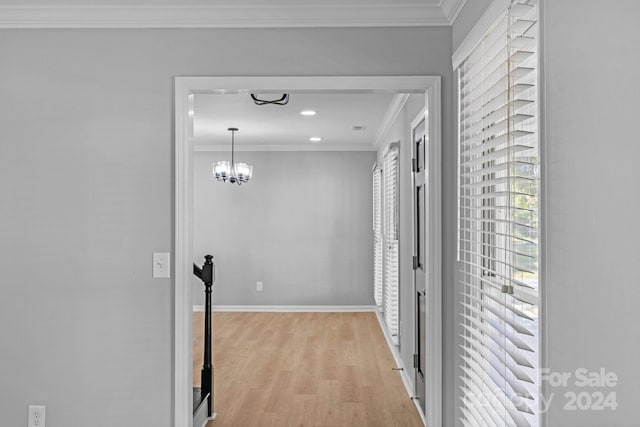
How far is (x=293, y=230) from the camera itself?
314 inches

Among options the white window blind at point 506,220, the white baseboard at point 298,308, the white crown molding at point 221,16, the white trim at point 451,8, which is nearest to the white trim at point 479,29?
the white window blind at point 506,220

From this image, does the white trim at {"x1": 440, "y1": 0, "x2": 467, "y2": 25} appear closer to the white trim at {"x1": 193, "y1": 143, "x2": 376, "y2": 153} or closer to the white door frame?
the white door frame

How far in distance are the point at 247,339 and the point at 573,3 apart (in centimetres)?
546

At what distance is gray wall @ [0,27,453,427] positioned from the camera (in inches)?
105

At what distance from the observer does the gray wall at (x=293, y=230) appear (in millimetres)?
7945

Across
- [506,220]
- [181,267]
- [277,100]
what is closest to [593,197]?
[506,220]

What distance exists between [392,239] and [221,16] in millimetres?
3408

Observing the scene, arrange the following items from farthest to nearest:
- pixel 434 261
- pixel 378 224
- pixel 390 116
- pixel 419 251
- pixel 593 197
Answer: pixel 378 224
pixel 390 116
pixel 419 251
pixel 434 261
pixel 593 197

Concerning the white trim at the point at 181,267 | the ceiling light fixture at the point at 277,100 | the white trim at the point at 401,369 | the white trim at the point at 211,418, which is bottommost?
the white trim at the point at 211,418

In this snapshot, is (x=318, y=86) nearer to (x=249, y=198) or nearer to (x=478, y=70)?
(x=478, y=70)

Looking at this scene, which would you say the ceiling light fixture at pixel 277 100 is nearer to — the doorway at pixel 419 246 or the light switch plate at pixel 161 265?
the doorway at pixel 419 246

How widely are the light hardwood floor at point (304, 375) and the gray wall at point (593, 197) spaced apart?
2.58m

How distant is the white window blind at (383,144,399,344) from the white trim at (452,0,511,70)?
265cm

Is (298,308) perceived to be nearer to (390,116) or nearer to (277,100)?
(390,116)
